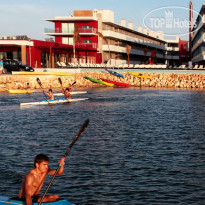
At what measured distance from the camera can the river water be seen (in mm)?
12125

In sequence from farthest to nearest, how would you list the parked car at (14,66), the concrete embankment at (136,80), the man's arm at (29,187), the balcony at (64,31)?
the balcony at (64,31) → the concrete embankment at (136,80) → the parked car at (14,66) → the man's arm at (29,187)

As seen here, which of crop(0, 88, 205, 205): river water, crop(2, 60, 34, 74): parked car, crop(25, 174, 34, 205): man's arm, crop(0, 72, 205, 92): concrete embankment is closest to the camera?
crop(25, 174, 34, 205): man's arm

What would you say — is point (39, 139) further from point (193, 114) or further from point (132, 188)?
point (193, 114)

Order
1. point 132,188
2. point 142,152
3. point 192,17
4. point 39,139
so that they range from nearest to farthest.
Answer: point 132,188
point 142,152
point 39,139
point 192,17

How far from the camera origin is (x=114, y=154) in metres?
16.8

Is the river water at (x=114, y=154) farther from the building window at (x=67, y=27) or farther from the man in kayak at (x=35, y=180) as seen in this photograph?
the building window at (x=67, y=27)

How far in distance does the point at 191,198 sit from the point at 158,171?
2.63 metres

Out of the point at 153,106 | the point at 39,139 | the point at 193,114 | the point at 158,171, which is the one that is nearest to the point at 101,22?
the point at 153,106

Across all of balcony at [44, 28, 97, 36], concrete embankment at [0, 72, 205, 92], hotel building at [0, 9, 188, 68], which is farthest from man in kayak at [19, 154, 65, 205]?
balcony at [44, 28, 97, 36]

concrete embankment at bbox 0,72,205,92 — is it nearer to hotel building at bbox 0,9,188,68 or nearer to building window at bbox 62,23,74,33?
hotel building at bbox 0,9,188,68

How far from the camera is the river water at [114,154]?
12.1 meters

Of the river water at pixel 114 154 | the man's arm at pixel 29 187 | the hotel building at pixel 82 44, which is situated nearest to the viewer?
the man's arm at pixel 29 187

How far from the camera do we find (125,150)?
1767 cm

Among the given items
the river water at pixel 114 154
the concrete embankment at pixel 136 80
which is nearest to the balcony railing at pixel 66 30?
the concrete embankment at pixel 136 80
